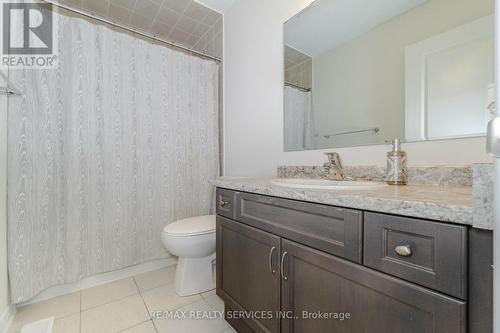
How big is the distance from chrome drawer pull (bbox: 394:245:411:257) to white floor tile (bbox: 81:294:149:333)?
1.35m

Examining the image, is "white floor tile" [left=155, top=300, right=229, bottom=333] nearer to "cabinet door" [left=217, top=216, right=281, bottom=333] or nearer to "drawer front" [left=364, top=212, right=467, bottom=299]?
"cabinet door" [left=217, top=216, right=281, bottom=333]

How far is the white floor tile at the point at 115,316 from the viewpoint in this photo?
115cm

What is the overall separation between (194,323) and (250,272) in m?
0.57

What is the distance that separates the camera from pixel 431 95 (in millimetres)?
859

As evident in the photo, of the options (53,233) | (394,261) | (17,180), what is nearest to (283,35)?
(394,261)

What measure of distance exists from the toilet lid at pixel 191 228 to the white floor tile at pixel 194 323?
17.7 inches

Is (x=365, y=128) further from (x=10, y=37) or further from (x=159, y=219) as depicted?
(x=10, y=37)

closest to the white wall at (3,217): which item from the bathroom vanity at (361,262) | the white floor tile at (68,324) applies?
the white floor tile at (68,324)

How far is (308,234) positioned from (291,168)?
0.72m

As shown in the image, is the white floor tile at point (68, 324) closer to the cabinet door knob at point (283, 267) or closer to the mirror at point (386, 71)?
the cabinet door knob at point (283, 267)

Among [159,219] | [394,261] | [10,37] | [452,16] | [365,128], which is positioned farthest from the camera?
[159,219]

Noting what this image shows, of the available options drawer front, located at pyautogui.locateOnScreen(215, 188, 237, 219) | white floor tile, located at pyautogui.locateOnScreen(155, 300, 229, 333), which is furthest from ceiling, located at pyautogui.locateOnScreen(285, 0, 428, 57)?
white floor tile, located at pyautogui.locateOnScreen(155, 300, 229, 333)

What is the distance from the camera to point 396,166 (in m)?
0.88

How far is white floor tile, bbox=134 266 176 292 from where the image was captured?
157 centimetres
